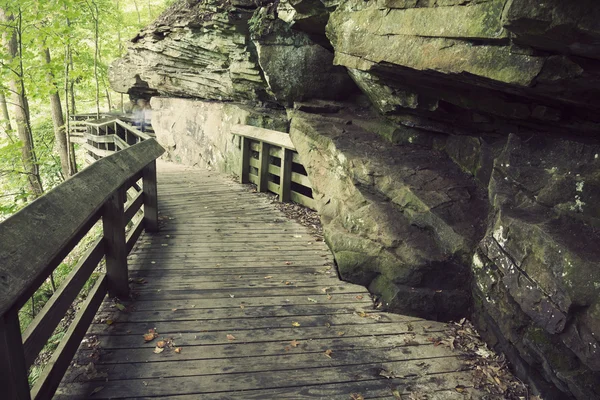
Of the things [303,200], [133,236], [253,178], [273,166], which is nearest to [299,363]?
[133,236]

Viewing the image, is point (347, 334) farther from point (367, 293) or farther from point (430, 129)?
point (430, 129)

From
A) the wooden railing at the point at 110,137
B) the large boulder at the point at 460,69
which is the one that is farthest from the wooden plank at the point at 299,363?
the wooden railing at the point at 110,137

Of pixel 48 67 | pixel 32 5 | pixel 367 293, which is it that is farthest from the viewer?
pixel 48 67

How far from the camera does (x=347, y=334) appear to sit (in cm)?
423

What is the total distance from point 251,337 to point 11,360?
2.37 metres

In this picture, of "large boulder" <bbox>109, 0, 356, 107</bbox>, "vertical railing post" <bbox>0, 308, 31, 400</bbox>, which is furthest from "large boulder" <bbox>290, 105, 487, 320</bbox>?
"vertical railing post" <bbox>0, 308, 31, 400</bbox>

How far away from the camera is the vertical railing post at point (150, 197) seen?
621cm

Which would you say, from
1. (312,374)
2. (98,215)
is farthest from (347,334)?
(98,215)

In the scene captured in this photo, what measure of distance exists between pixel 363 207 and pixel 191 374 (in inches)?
125

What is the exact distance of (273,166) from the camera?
947cm

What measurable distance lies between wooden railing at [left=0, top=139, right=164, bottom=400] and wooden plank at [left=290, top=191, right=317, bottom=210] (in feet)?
14.6

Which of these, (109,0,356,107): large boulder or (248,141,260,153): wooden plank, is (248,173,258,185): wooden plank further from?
(109,0,356,107): large boulder

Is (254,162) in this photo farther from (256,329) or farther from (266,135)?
(256,329)

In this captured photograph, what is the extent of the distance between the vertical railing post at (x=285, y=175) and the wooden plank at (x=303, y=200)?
12 cm
